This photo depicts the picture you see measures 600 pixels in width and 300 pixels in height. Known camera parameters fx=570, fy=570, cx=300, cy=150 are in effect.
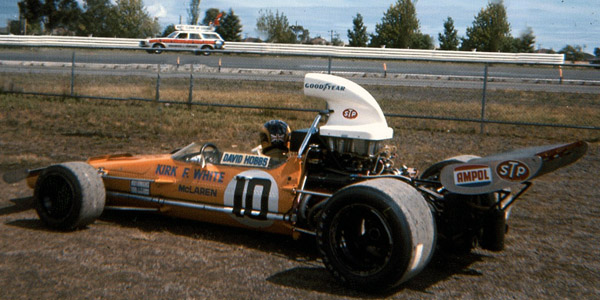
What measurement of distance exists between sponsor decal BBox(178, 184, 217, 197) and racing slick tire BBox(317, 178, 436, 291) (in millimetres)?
1495

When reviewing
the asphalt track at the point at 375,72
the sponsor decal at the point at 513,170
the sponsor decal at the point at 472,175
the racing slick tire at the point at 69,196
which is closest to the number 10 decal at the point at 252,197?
the racing slick tire at the point at 69,196

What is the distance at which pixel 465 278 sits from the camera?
4.70 meters

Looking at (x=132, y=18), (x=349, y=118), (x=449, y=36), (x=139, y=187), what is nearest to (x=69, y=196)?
(x=139, y=187)

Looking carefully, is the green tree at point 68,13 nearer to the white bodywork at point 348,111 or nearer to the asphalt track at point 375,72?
the asphalt track at point 375,72

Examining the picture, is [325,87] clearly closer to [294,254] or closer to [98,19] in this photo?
[294,254]

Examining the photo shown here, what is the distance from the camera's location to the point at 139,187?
596cm

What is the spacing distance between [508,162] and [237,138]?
8314 mm

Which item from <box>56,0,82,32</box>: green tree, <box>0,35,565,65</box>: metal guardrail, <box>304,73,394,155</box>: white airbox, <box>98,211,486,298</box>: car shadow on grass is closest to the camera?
<box>98,211,486,298</box>: car shadow on grass

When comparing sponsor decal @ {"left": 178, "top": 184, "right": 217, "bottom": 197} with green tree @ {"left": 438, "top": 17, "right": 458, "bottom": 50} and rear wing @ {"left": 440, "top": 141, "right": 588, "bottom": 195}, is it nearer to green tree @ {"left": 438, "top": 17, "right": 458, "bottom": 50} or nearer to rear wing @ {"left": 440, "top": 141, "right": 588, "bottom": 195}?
rear wing @ {"left": 440, "top": 141, "right": 588, "bottom": 195}

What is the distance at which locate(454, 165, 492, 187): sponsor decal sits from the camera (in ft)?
13.7

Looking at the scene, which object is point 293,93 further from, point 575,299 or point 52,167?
point 575,299

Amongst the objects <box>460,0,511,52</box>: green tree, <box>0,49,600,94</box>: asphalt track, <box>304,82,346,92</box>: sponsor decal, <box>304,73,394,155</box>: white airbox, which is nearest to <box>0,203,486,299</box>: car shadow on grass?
<box>304,73,394,155</box>: white airbox

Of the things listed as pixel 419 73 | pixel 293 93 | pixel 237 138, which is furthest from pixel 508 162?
pixel 419 73

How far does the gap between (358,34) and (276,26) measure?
9475 millimetres
